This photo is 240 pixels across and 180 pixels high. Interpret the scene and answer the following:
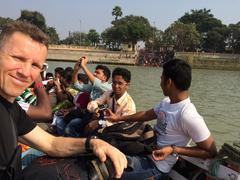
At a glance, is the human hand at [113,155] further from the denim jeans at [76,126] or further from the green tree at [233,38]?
A: the green tree at [233,38]

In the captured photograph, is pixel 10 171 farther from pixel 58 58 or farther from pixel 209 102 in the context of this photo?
pixel 58 58

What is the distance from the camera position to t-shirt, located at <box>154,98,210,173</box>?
3119mm

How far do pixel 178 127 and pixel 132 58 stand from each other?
65.1m

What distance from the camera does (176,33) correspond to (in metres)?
71.6

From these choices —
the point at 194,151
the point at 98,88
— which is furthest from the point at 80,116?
the point at 194,151

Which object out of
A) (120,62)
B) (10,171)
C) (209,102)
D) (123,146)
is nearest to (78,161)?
(10,171)

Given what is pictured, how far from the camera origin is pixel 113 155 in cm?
190

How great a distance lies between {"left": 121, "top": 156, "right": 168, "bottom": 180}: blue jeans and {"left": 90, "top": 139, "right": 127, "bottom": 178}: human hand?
1.09 metres

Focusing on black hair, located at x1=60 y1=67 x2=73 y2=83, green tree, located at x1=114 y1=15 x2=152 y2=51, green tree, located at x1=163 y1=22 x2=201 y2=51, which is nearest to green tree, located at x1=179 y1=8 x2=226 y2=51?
green tree, located at x1=163 y1=22 x2=201 y2=51

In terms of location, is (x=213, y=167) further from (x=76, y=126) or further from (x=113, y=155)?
(x=76, y=126)

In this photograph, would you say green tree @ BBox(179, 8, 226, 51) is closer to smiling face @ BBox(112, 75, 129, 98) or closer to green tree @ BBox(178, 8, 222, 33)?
green tree @ BBox(178, 8, 222, 33)

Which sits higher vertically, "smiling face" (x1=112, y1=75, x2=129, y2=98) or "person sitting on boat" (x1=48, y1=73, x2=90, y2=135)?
"smiling face" (x1=112, y1=75, x2=129, y2=98)

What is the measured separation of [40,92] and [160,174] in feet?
3.89

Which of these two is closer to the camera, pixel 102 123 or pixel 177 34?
pixel 102 123
